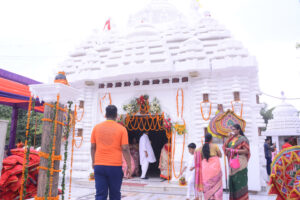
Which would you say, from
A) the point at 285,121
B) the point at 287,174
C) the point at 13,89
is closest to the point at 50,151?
the point at 13,89

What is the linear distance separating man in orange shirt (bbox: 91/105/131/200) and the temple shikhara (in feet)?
15.0

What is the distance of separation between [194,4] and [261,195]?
9.74m

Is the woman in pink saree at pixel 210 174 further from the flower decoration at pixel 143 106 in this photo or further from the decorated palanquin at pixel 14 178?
the flower decoration at pixel 143 106

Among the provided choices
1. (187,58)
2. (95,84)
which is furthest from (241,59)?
(95,84)

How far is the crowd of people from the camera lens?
3.26 meters

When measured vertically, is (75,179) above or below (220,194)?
below

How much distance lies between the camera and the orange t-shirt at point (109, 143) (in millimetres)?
3250

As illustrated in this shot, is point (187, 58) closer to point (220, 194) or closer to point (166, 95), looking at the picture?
point (166, 95)

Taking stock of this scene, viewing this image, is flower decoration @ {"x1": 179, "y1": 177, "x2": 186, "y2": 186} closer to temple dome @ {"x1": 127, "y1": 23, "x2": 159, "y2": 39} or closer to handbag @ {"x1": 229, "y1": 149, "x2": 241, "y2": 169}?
handbag @ {"x1": 229, "y1": 149, "x2": 241, "y2": 169}

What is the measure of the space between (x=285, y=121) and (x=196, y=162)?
10725 mm

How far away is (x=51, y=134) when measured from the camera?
4020mm

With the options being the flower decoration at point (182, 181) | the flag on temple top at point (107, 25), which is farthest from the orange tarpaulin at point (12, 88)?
the flag on temple top at point (107, 25)

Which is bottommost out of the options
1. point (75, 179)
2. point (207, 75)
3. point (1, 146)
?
point (75, 179)

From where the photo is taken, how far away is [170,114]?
8.62m
